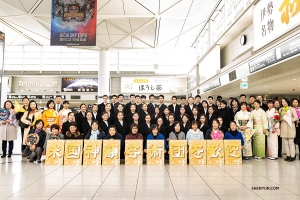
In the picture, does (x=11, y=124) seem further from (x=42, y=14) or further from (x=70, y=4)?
(x=42, y=14)

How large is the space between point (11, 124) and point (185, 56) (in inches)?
822

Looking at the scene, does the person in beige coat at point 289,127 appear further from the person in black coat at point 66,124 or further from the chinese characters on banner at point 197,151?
the person in black coat at point 66,124

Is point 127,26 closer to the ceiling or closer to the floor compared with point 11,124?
closer to the ceiling

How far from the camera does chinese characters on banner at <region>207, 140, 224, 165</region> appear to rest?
6953 mm

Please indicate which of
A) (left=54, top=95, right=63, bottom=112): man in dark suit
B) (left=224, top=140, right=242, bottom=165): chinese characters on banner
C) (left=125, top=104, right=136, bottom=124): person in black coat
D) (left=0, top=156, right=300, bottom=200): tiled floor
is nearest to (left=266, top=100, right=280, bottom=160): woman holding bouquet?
(left=0, top=156, right=300, bottom=200): tiled floor

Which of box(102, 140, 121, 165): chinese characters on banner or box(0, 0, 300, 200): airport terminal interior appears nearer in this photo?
box(0, 0, 300, 200): airport terminal interior

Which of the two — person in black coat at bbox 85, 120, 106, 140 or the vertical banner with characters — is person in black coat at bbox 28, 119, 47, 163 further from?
the vertical banner with characters

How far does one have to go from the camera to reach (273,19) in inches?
281

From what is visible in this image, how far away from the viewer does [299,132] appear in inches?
316

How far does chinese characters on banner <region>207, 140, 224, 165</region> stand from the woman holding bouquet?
1.94 m

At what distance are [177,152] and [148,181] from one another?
2103mm

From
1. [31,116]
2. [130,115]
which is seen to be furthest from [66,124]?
[130,115]

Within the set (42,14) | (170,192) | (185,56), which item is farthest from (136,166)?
(185,56)

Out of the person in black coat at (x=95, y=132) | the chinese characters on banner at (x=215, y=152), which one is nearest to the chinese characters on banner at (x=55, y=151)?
the person in black coat at (x=95, y=132)
